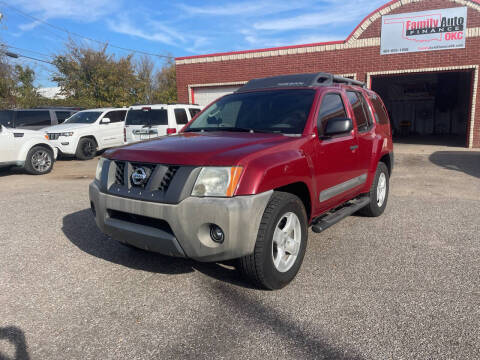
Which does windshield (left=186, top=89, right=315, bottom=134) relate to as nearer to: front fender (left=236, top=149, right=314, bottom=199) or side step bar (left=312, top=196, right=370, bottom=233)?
front fender (left=236, top=149, right=314, bottom=199)

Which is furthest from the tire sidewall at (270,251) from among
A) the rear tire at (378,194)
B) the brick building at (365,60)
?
the brick building at (365,60)

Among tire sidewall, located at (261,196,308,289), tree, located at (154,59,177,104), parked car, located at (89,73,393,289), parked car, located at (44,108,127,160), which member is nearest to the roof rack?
parked car, located at (89,73,393,289)

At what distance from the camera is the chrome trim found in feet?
12.8

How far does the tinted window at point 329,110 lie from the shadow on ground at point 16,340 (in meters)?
3.06

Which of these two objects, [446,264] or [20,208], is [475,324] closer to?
[446,264]

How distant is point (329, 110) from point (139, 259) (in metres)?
2.64

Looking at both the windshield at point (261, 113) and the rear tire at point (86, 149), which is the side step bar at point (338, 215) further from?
the rear tire at point (86, 149)

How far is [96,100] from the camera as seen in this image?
3114cm

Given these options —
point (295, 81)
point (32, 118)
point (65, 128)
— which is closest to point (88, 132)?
point (65, 128)

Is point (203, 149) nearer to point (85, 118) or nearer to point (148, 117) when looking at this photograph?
point (148, 117)

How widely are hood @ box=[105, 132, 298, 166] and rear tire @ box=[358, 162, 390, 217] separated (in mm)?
2296

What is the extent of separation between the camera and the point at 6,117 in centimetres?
1209

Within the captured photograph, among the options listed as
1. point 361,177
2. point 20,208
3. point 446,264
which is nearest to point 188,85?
point 20,208

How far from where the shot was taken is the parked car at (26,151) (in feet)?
29.7
